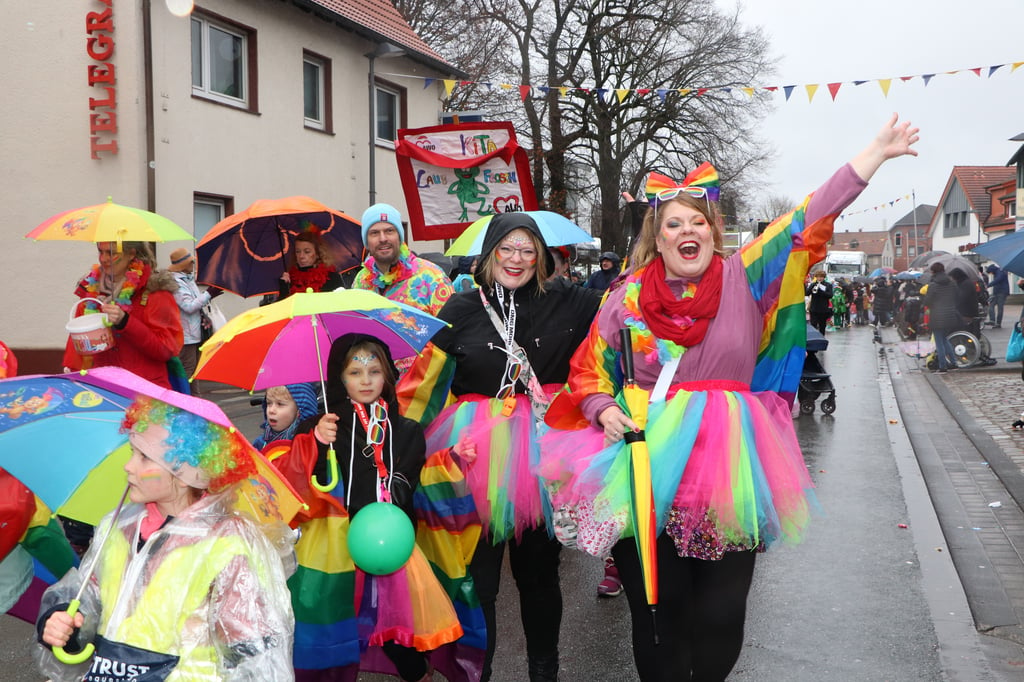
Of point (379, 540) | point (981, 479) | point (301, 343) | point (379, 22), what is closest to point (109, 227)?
point (301, 343)

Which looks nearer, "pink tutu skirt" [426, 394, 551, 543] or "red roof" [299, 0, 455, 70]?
"pink tutu skirt" [426, 394, 551, 543]

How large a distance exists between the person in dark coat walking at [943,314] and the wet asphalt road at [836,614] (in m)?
10.6

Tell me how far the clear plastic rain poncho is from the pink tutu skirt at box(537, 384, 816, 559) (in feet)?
3.60

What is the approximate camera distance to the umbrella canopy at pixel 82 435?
2621 millimetres

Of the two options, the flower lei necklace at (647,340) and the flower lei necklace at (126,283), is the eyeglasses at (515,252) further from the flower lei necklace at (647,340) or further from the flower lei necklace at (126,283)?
the flower lei necklace at (126,283)

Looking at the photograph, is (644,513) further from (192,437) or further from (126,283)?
(126,283)

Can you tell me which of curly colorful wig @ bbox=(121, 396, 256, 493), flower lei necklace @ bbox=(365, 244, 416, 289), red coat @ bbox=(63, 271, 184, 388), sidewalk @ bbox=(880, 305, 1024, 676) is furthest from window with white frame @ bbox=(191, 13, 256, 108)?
curly colorful wig @ bbox=(121, 396, 256, 493)

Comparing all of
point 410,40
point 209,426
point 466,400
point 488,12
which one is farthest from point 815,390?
point 488,12

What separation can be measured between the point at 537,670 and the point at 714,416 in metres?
1.51

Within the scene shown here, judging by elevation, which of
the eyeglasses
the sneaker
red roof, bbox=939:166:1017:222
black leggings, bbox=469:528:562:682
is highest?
red roof, bbox=939:166:1017:222

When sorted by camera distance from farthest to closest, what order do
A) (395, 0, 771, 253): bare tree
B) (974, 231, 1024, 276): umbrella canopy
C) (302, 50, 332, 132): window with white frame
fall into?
1. (395, 0, 771, 253): bare tree
2. (302, 50, 332, 132): window with white frame
3. (974, 231, 1024, 276): umbrella canopy

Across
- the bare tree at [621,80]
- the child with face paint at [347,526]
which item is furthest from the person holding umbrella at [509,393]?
the bare tree at [621,80]

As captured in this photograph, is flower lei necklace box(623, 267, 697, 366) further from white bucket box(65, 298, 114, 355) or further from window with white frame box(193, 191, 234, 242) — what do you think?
window with white frame box(193, 191, 234, 242)

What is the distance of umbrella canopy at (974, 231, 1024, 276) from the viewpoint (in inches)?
309
